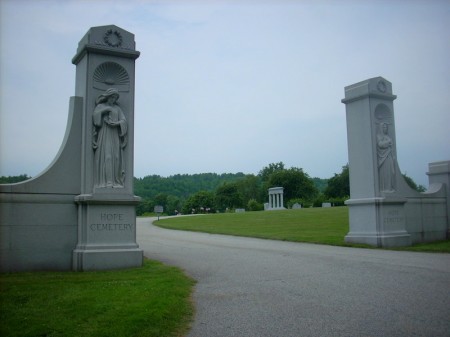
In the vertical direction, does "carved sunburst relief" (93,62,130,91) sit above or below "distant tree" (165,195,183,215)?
above

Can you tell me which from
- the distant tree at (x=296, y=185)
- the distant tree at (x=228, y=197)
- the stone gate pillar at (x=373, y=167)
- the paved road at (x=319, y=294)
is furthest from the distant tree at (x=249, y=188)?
the paved road at (x=319, y=294)

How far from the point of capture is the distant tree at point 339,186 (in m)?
83.6

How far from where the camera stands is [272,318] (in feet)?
20.4

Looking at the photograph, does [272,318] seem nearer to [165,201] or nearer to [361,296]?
[361,296]

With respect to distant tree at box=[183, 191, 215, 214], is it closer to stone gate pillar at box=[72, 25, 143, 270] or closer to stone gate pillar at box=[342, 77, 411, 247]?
stone gate pillar at box=[342, 77, 411, 247]

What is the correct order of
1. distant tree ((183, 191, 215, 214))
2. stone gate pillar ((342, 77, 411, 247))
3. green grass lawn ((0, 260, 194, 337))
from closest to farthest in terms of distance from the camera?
1. green grass lawn ((0, 260, 194, 337))
2. stone gate pillar ((342, 77, 411, 247))
3. distant tree ((183, 191, 215, 214))

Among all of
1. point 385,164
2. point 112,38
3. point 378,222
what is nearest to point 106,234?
point 112,38

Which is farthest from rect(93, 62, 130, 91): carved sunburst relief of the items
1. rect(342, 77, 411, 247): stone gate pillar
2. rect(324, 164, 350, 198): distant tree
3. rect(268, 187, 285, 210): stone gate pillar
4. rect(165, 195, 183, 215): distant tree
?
rect(165, 195, 183, 215): distant tree

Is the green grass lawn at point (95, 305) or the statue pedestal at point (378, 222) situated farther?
the statue pedestal at point (378, 222)

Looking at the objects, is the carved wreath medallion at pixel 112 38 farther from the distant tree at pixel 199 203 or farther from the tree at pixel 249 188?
the tree at pixel 249 188

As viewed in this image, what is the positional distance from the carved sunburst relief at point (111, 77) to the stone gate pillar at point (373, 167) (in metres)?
9.19

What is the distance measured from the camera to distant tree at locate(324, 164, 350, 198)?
83.6m

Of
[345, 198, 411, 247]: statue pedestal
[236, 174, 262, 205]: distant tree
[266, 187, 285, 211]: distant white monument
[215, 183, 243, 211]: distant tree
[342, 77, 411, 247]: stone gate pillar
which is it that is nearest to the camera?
[345, 198, 411, 247]: statue pedestal

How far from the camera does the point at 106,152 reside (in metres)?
11.0
